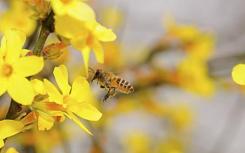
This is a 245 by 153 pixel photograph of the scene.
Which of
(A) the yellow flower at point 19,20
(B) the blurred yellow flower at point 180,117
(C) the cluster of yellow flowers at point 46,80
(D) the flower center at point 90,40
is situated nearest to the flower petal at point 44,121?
(C) the cluster of yellow flowers at point 46,80

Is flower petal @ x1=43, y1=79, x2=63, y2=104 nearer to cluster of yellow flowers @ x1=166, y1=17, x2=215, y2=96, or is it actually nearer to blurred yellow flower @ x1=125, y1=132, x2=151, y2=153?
cluster of yellow flowers @ x1=166, y1=17, x2=215, y2=96

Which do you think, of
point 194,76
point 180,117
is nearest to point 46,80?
point 194,76

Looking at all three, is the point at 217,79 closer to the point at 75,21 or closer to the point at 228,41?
the point at 75,21

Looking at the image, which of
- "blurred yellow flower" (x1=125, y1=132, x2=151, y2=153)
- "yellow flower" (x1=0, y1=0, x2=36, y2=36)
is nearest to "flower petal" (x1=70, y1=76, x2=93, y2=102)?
"yellow flower" (x1=0, y1=0, x2=36, y2=36)

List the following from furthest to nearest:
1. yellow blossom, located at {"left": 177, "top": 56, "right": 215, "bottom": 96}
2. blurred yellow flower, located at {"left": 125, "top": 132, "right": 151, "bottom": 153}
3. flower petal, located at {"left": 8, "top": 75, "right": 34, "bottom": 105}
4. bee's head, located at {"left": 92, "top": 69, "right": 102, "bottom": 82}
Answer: blurred yellow flower, located at {"left": 125, "top": 132, "right": 151, "bottom": 153}
yellow blossom, located at {"left": 177, "top": 56, "right": 215, "bottom": 96}
bee's head, located at {"left": 92, "top": 69, "right": 102, "bottom": 82}
flower petal, located at {"left": 8, "top": 75, "right": 34, "bottom": 105}

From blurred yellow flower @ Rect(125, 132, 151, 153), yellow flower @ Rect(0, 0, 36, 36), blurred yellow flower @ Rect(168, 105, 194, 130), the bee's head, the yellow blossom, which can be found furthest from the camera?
blurred yellow flower @ Rect(168, 105, 194, 130)

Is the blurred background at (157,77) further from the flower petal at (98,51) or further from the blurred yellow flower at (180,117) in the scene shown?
Result: the flower petal at (98,51)
